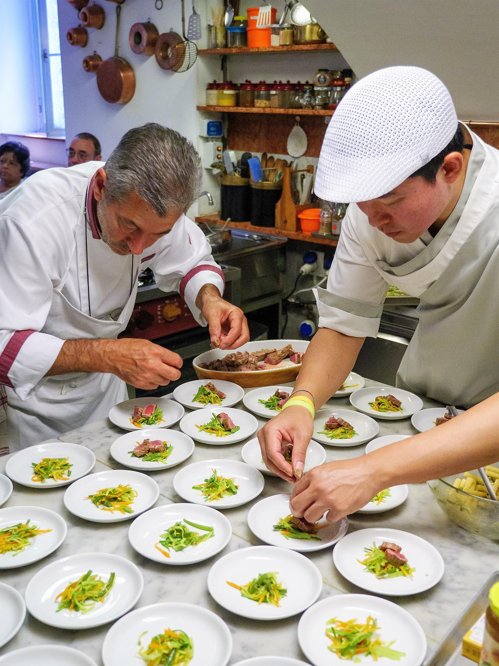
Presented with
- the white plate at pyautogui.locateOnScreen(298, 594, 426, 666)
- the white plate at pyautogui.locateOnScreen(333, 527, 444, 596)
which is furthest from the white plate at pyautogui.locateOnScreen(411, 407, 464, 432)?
the white plate at pyautogui.locateOnScreen(298, 594, 426, 666)

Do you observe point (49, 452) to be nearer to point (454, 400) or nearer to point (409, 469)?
point (409, 469)

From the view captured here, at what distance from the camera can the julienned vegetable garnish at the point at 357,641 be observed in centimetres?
107

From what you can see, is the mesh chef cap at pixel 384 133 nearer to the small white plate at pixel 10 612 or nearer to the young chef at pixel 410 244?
the young chef at pixel 410 244

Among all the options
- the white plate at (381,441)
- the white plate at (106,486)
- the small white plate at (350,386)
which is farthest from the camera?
the small white plate at (350,386)

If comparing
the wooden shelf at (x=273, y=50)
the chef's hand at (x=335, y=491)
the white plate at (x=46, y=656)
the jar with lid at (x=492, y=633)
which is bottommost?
the white plate at (x=46, y=656)

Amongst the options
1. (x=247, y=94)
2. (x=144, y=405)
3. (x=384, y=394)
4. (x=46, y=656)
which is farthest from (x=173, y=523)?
(x=247, y=94)

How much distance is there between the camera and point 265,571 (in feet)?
4.18

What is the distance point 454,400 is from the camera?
196cm

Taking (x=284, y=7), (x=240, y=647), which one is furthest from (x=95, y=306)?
(x=284, y=7)

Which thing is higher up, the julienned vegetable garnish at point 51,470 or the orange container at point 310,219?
the orange container at point 310,219

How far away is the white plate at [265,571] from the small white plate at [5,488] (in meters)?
0.54

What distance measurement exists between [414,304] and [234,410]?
5.36 ft

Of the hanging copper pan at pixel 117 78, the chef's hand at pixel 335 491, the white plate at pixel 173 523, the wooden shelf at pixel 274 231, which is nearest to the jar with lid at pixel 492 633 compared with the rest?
the chef's hand at pixel 335 491

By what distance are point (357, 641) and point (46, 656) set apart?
0.50 m
